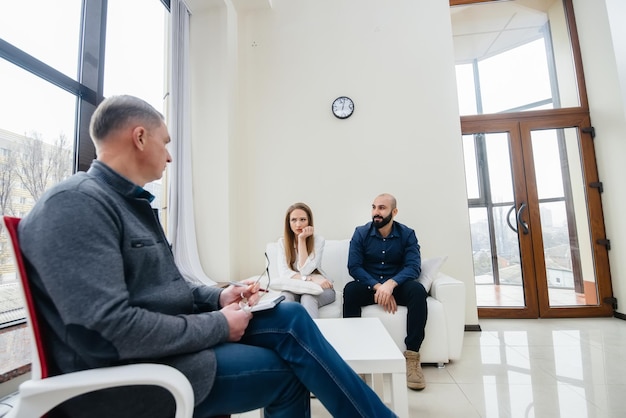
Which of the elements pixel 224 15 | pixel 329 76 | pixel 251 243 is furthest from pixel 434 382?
pixel 224 15

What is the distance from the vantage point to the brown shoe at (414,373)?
1742mm

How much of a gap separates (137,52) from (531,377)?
357cm

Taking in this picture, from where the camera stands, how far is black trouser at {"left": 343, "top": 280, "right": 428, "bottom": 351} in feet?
6.38

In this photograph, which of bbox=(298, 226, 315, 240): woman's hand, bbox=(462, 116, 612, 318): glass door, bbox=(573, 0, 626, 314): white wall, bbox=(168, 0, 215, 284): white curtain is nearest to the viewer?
bbox=(298, 226, 315, 240): woman's hand

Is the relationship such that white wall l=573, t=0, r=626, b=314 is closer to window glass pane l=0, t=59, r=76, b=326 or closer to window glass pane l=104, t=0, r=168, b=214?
window glass pane l=104, t=0, r=168, b=214

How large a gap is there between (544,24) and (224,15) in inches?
135

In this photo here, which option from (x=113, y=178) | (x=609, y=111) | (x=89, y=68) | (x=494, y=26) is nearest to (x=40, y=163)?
(x=89, y=68)

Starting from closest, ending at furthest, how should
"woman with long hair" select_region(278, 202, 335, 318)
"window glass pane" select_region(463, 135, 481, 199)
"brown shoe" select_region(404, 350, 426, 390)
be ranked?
"brown shoe" select_region(404, 350, 426, 390)
"woman with long hair" select_region(278, 202, 335, 318)
"window glass pane" select_region(463, 135, 481, 199)

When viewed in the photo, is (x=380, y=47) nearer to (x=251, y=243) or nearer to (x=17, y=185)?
(x=251, y=243)

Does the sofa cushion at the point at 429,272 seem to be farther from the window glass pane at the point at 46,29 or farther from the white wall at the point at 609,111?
the window glass pane at the point at 46,29

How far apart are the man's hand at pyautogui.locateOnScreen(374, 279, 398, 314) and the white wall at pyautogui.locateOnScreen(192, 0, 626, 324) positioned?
0.97m

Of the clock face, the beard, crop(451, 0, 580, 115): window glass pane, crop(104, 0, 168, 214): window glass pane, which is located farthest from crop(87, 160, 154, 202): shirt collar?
crop(451, 0, 580, 115): window glass pane

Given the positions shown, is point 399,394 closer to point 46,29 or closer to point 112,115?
point 112,115

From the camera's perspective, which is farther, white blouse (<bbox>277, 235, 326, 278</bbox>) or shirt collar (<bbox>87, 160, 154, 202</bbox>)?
white blouse (<bbox>277, 235, 326, 278</bbox>)
